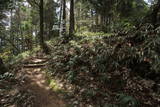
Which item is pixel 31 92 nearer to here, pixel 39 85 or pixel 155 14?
pixel 39 85

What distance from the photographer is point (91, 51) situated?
7.15 meters

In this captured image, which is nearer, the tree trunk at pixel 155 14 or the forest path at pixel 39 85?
the forest path at pixel 39 85

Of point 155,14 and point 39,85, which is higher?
point 155,14

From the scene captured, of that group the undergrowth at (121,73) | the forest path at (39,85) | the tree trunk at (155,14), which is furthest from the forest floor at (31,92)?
Result: the tree trunk at (155,14)

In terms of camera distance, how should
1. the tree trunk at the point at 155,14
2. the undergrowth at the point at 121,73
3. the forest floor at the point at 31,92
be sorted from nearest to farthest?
1. the undergrowth at the point at 121,73
2. the forest floor at the point at 31,92
3. the tree trunk at the point at 155,14

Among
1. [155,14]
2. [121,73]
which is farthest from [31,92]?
[155,14]

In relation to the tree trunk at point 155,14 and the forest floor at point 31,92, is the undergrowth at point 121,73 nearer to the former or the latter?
the tree trunk at point 155,14

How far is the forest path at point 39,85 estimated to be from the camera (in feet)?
16.2

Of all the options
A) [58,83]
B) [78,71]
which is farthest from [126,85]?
[58,83]

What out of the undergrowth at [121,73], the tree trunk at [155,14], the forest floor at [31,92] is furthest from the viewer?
the tree trunk at [155,14]

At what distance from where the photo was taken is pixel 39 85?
20.4 ft

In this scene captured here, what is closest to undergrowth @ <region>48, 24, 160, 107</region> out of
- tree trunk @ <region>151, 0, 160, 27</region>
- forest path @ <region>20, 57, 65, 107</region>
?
tree trunk @ <region>151, 0, 160, 27</region>

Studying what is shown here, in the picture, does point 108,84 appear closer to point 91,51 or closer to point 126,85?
point 126,85

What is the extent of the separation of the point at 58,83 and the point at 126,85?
269 centimetres
